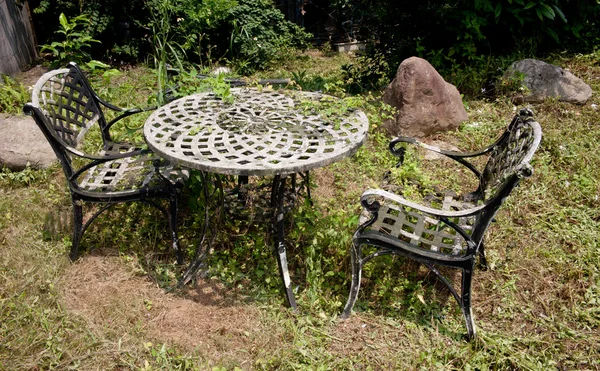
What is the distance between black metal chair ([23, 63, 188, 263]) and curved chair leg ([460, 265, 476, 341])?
5.51 feet

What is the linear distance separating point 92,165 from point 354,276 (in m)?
1.65

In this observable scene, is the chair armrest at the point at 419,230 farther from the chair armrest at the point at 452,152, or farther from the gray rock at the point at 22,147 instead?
the gray rock at the point at 22,147

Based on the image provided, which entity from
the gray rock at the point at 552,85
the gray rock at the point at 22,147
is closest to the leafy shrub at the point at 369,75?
A: the gray rock at the point at 552,85

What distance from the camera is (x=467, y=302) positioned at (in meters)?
2.37

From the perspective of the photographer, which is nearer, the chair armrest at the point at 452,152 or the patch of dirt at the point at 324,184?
the chair armrest at the point at 452,152

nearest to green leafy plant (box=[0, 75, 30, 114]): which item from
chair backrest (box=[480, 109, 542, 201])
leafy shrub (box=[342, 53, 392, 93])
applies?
leafy shrub (box=[342, 53, 392, 93])

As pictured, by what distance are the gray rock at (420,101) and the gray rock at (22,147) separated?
3.04 m

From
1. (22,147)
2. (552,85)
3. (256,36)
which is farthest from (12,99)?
(552,85)

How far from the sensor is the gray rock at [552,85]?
4.61 meters

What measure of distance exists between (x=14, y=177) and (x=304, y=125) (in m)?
2.57

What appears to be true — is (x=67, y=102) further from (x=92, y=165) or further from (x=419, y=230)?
(x=419, y=230)

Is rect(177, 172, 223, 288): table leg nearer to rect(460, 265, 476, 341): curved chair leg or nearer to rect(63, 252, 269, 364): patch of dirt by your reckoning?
rect(63, 252, 269, 364): patch of dirt

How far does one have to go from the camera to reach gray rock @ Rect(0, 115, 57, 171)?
12.4 feet

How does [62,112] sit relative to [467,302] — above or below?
above
